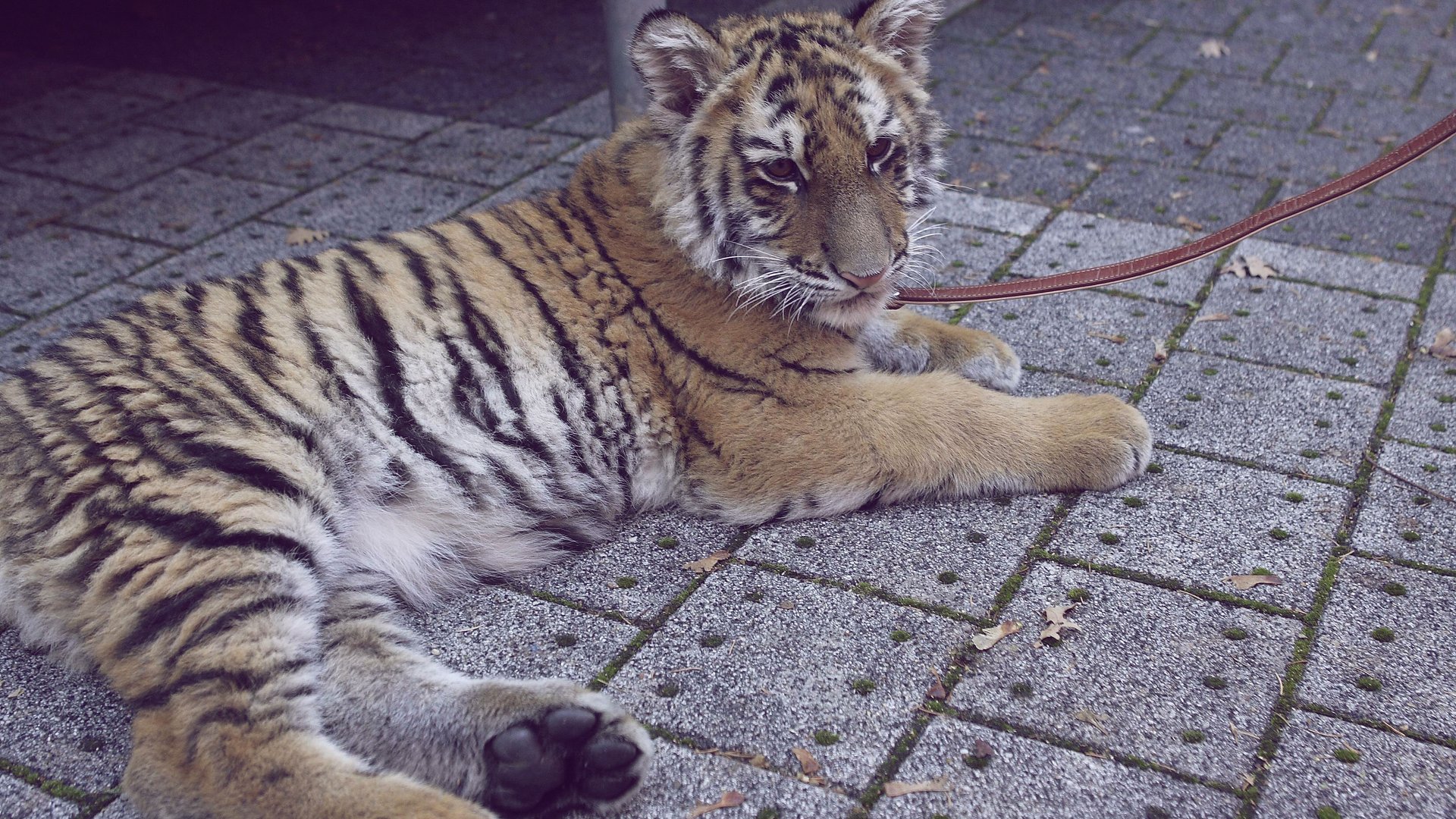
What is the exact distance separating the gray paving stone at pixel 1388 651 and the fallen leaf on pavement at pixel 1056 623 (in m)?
0.50

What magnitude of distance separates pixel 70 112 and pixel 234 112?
88 centimetres

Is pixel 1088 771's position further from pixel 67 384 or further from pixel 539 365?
pixel 67 384

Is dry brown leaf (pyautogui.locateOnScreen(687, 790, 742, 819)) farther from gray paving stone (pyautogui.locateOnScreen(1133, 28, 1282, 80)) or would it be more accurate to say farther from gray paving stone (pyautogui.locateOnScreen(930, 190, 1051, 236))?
gray paving stone (pyautogui.locateOnScreen(1133, 28, 1282, 80))

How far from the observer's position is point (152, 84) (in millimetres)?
6773

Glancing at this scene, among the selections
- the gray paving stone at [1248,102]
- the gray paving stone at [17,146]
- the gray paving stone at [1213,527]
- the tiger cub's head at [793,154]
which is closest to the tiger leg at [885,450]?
the gray paving stone at [1213,527]

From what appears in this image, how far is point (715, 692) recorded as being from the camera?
260 centimetres

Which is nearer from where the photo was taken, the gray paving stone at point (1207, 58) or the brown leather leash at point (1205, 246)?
the brown leather leash at point (1205, 246)

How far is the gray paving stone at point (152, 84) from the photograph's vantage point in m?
6.60

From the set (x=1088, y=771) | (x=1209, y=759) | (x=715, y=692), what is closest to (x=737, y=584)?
(x=715, y=692)

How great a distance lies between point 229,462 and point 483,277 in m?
0.88

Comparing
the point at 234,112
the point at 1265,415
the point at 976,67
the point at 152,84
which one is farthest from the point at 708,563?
the point at 152,84

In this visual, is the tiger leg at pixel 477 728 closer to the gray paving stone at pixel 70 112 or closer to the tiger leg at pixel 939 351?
the tiger leg at pixel 939 351

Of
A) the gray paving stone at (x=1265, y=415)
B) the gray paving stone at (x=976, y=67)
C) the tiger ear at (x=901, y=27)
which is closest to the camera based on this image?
the tiger ear at (x=901, y=27)

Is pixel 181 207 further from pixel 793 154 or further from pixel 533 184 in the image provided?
pixel 793 154
